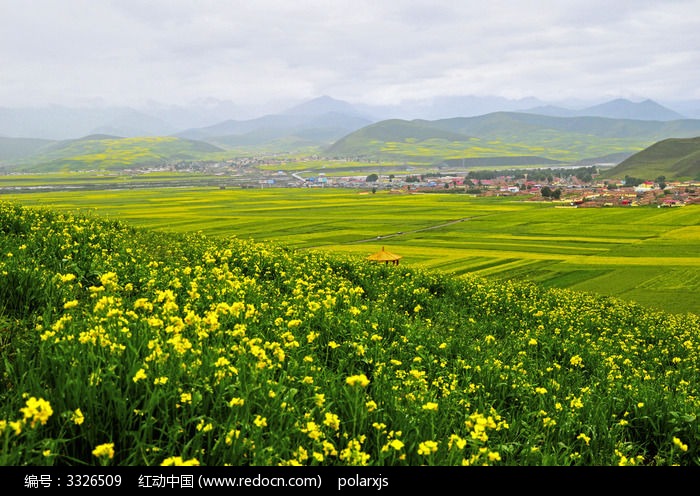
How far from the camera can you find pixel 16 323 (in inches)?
274

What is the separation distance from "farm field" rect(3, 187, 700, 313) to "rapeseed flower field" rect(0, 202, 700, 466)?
45.9 feet

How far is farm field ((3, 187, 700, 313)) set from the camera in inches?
2011

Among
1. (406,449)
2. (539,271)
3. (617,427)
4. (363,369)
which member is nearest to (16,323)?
(363,369)

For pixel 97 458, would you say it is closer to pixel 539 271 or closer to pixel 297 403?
pixel 297 403

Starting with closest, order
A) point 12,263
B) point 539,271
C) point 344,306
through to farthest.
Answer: point 12,263 < point 344,306 < point 539,271

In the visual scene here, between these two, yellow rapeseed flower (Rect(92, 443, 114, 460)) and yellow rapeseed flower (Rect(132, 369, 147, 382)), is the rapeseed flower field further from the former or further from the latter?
yellow rapeseed flower (Rect(132, 369, 147, 382))

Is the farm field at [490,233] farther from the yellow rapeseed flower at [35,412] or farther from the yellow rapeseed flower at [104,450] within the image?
the yellow rapeseed flower at [104,450]

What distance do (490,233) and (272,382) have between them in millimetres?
81734

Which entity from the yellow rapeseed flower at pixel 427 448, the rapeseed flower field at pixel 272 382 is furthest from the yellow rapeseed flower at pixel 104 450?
the yellow rapeseed flower at pixel 427 448

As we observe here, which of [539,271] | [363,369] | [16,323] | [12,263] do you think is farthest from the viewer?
[539,271]

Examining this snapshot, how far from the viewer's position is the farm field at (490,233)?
5107cm

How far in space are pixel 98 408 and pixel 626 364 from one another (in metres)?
11.5

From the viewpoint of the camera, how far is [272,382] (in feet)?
17.9

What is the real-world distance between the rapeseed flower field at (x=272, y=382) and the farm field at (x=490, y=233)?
14.0 m
